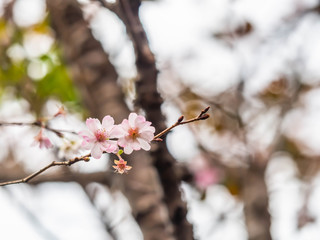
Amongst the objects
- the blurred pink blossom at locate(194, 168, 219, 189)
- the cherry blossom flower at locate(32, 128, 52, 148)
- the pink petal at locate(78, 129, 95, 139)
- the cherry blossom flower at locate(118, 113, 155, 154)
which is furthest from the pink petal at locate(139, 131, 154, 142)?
the blurred pink blossom at locate(194, 168, 219, 189)

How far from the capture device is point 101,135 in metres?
0.72

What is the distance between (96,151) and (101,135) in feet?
0.14

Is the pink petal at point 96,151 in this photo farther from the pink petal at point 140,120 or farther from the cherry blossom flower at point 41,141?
the cherry blossom flower at point 41,141

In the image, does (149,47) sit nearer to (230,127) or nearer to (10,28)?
(10,28)

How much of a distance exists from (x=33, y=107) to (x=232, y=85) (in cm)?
141

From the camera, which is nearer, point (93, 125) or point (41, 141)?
point (93, 125)

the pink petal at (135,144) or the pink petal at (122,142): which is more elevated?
the pink petal at (122,142)

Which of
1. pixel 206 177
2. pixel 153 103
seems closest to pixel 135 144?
pixel 153 103

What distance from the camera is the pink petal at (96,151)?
2.22 ft

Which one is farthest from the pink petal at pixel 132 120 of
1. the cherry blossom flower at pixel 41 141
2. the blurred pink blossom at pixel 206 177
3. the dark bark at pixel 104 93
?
the blurred pink blossom at pixel 206 177

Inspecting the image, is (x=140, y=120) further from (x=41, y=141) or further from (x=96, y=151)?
(x=41, y=141)

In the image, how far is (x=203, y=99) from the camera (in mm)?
2668

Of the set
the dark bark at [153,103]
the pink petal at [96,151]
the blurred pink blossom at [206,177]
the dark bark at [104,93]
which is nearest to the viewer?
the pink petal at [96,151]

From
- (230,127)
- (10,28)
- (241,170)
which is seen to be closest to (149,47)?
(241,170)
